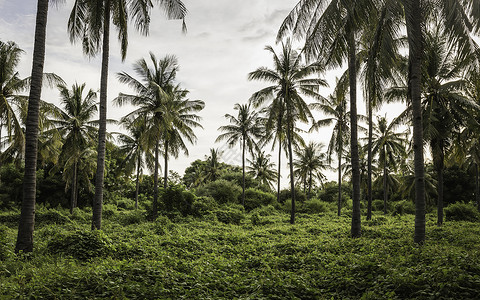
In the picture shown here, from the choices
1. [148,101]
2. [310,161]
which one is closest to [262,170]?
[310,161]

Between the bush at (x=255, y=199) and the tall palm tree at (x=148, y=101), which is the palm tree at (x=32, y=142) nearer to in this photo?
the tall palm tree at (x=148, y=101)

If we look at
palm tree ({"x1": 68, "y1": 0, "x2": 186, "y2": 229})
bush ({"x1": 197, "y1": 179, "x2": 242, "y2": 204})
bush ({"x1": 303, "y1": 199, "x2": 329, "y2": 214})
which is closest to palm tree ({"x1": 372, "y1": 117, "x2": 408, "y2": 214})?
bush ({"x1": 303, "y1": 199, "x2": 329, "y2": 214})

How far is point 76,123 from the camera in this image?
22.3 m

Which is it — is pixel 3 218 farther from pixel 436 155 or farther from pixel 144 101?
pixel 436 155

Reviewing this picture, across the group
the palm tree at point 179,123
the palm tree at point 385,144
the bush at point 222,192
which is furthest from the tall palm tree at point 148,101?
the palm tree at point 385,144

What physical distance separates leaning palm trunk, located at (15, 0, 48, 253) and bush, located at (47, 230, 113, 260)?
2.64ft

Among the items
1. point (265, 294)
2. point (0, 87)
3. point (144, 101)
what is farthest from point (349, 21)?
point (0, 87)

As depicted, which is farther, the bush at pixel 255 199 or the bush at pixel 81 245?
the bush at pixel 255 199

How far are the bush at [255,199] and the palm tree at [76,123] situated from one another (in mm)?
15285

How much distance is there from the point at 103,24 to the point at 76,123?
12782 mm

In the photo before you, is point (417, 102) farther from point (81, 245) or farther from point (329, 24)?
point (81, 245)

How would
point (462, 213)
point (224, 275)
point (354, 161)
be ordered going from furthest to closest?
point (462, 213)
point (354, 161)
point (224, 275)

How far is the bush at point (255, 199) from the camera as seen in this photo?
100ft

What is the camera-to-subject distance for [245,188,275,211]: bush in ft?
100
